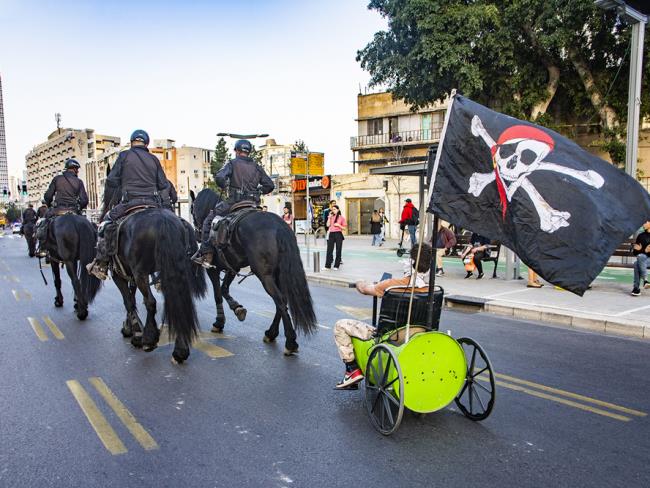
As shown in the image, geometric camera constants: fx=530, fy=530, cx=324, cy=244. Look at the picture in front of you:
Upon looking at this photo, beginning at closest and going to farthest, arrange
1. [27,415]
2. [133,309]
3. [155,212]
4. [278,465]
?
[278,465] → [27,415] → [155,212] → [133,309]

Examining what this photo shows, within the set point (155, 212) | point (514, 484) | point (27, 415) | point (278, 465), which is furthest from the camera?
point (155, 212)

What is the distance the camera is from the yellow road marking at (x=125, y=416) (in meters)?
4.13

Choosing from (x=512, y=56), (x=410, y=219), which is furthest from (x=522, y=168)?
(x=512, y=56)

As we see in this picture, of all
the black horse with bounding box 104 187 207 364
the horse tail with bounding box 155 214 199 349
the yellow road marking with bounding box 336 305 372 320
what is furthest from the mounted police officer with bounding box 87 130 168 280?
the yellow road marking with bounding box 336 305 372 320

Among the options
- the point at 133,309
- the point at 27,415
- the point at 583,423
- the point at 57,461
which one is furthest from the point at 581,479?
the point at 133,309

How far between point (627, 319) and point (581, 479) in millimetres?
5632

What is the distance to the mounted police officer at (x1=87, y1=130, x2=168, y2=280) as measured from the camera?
708 centimetres

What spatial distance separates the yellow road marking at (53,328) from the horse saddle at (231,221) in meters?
2.76

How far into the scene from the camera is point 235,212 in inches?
293

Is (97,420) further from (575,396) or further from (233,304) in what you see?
(575,396)

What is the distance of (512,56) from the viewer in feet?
68.2

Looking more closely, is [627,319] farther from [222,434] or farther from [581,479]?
[222,434]

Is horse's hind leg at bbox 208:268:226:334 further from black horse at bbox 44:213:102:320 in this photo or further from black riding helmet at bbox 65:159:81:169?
black riding helmet at bbox 65:159:81:169

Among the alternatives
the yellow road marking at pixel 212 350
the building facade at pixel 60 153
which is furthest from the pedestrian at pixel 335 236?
the building facade at pixel 60 153
